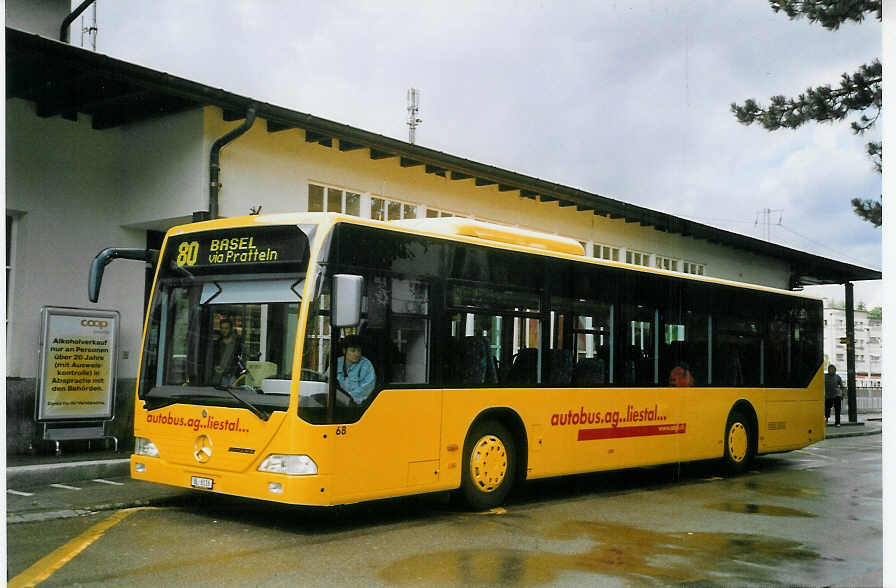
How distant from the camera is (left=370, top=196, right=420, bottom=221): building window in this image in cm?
1672

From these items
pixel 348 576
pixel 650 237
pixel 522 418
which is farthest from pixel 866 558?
pixel 650 237

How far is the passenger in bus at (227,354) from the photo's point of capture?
874 centimetres

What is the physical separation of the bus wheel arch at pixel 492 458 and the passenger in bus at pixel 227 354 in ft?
8.55

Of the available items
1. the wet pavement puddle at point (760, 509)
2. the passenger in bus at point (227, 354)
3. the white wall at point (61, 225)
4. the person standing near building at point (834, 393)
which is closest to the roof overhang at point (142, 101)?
the white wall at point (61, 225)

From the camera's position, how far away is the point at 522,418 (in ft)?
34.4

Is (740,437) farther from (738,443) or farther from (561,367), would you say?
(561,367)

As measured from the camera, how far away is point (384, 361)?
898 centimetres

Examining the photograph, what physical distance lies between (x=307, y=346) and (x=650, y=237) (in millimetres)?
17163

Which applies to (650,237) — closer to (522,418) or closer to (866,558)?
(522,418)

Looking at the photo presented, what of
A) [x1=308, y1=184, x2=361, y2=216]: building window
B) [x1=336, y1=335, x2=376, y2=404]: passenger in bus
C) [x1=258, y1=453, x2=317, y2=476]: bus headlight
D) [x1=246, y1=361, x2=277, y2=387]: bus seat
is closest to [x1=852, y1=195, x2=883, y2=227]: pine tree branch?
[x1=336, y1=335, x2=376, y2=404]: passenger in bus

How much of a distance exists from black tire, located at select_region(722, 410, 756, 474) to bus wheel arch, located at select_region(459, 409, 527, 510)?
189 inches

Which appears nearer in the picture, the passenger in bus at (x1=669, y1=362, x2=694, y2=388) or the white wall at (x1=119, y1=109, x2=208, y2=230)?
the passenger in bus at (x1=669, y1=362, x2=694, y2=388)

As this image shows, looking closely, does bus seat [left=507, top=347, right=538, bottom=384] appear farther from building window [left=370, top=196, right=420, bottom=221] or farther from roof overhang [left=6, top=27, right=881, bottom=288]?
building window [left=370, top=196, right=420, bottom=221]

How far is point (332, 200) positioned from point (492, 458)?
7236mm
